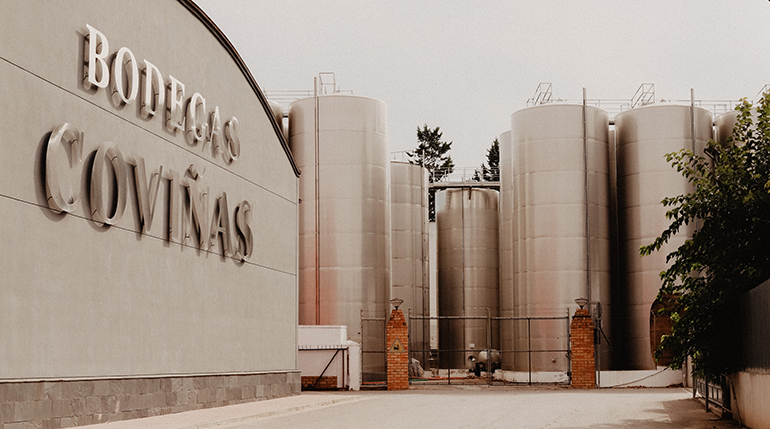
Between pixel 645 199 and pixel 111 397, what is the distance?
2650 centimetres

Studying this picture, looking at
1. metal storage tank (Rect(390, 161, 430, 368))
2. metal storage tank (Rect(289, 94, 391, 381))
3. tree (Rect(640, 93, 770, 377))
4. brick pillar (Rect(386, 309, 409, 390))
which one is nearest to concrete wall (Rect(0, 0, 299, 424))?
brick pillar (Rect(386, 309, 409, 390))

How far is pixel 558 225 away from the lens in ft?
121

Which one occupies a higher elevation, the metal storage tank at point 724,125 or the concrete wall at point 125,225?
the metal storage tank at point 724,125

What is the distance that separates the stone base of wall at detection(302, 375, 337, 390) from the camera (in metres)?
31.2

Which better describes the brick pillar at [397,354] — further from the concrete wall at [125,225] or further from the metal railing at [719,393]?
the metal railing at [719,393]

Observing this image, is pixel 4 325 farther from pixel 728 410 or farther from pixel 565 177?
pixel 565 177

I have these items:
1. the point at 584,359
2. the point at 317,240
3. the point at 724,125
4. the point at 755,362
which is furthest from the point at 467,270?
the point at 755,362

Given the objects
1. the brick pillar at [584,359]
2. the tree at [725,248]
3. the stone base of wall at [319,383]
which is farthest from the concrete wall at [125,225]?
the brick pillar at [584,359]

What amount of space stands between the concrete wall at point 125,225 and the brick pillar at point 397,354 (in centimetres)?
716

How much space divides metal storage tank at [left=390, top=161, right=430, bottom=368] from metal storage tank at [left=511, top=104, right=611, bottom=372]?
7288 mm

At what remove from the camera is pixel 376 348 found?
35.7 metres

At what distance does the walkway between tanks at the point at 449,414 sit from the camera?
1580 centimetres

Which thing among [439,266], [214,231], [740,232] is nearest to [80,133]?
[214,231]

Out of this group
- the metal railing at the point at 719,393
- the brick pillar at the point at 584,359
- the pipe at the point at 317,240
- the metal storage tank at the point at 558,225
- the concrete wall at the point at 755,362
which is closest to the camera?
the concrete wall at the point at 755,362
